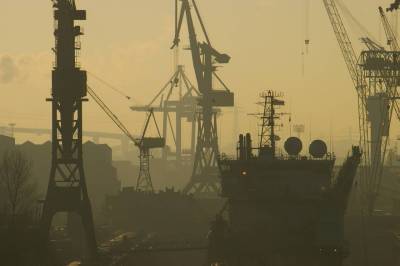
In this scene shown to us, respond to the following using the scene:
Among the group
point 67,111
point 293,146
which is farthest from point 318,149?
point 67,111

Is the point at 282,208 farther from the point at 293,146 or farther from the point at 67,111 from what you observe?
the point at 67,111

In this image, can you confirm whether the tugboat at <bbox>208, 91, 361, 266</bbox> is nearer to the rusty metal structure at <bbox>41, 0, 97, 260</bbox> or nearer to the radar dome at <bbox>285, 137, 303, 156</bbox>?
the radar dome at <bbox>285, 137, 303, 156</bbox>

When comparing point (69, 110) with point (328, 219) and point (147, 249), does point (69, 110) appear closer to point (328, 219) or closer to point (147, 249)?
point (147, 249)

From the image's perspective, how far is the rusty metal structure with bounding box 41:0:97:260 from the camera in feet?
380

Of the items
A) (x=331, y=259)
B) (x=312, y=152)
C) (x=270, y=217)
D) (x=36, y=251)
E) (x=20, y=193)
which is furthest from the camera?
(x=20, y=193)

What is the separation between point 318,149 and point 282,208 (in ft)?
28.2

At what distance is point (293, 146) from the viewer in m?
100

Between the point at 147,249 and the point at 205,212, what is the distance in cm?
6405

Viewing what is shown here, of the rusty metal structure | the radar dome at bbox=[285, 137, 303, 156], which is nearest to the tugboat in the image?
the radar dome at bbox=[285, 137, 303, 156]

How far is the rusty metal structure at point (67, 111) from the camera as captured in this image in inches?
4557

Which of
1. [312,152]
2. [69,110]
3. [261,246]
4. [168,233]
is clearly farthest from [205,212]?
[261,246]

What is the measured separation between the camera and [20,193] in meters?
158

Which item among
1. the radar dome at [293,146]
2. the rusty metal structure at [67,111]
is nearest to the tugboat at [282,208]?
the radar dome at [293,146]

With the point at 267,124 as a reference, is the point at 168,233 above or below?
below
